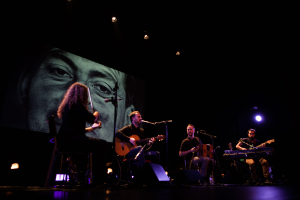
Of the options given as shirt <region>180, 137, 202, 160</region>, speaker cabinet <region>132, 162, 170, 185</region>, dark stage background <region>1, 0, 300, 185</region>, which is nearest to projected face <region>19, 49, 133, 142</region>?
dark stage background <region>1, 0, 300, 185</region>

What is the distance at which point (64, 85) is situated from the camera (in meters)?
5.23

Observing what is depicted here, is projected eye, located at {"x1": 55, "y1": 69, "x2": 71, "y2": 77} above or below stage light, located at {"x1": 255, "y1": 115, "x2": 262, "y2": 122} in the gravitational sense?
above

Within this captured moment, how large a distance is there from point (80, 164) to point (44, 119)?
4.26ft

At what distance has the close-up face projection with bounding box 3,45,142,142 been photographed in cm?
468

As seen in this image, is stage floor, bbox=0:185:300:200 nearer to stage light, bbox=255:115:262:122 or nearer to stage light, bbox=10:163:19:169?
stage light, bbox=10:163:19:169

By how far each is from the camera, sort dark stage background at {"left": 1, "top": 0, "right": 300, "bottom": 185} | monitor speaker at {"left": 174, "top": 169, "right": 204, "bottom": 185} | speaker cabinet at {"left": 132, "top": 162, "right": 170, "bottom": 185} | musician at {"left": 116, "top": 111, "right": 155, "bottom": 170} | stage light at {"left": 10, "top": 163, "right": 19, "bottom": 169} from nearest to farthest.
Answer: speaker cabinet at {"left": 132, "top": 162, "right": 170, "bottom": 185}, monitor speaker at {"left": 174, "top": 169, "right": 204, "bottom": 185}, musician at {"left": 116, "top": 111, "right": 155, "bottom": 170}, stage light at {"left": 10, "top": 163, "right": 19, "bottom": 169}, dark stage background at {"left": 1, "top": 0, "right": 300, "bottom": 185}

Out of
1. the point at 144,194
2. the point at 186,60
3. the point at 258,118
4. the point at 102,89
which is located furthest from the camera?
the point at 258,118

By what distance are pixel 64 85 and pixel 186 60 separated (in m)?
4.19

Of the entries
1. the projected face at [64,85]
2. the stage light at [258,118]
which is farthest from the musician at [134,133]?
the stage light at [258,118]

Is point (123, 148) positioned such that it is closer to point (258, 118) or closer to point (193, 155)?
point (193, 155)

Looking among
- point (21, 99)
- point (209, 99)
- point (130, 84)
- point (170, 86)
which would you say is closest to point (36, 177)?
point (21, 99)

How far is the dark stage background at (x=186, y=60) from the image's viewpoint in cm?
492

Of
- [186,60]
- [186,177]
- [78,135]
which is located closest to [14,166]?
[78,135]

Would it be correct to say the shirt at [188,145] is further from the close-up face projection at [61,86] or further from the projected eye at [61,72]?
the projected eye at [61,72]
